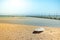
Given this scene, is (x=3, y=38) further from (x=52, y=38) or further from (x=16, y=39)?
(x=52, y=38)

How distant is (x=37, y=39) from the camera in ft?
14.6

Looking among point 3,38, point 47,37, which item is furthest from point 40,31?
point 3,38

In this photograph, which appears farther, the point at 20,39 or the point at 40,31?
the point at 40,31

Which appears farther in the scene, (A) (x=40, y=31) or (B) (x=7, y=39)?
(A) (x=40, y=31)

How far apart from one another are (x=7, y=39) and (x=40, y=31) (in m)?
1.65

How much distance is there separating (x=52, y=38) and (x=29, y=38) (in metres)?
0.84

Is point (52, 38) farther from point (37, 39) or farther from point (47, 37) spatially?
point (37, 39)

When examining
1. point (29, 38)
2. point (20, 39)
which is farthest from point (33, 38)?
point (20, 39)

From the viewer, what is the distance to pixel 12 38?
178 inches

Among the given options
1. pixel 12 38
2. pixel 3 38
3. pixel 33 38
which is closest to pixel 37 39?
pixel 33 38

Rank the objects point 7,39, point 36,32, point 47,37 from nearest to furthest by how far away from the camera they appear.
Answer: point 7,39, point 47,37, point 36,32

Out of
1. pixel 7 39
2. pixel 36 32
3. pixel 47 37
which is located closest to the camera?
pixel 7 39

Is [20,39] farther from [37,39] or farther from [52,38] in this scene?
[52,38]

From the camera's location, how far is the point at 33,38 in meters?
4.58
